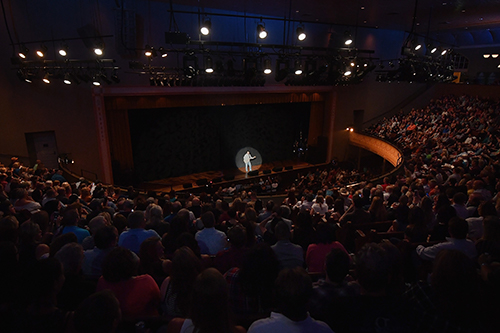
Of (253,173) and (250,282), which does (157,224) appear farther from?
(253,173)

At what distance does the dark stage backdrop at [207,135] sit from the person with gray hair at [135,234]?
36.4 feet

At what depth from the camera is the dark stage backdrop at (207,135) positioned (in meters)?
14.2

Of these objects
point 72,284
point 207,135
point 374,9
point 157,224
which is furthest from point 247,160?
point 72,284

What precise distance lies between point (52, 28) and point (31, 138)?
3.77 m

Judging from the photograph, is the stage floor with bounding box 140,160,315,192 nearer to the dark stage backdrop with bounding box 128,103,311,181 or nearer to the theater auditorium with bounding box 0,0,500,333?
the theater auditorium with bounding box 0,0,500,333

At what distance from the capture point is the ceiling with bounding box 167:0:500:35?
9086 mm

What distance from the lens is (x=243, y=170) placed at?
16.7m

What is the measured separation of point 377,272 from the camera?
1.92m

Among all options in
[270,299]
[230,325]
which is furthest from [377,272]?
[230,325]

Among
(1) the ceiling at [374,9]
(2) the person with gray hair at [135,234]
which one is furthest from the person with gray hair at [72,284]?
(1) the ceiling at [374,9]

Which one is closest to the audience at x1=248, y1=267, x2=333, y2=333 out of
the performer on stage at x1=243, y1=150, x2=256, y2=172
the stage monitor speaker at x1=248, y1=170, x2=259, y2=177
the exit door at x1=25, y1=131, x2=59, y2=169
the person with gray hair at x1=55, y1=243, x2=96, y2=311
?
the person with gray hair at x1=55, y1=243, x2=96, y2=311

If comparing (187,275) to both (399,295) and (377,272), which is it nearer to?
(377,272)

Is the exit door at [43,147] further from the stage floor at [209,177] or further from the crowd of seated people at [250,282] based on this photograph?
the crowd of seated people at [250,282]

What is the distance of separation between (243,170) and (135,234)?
13.3 m
